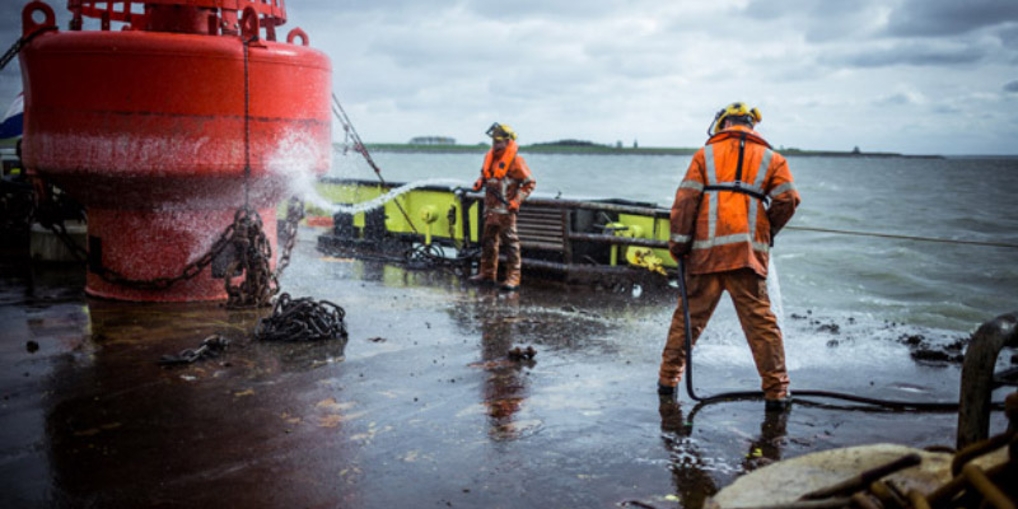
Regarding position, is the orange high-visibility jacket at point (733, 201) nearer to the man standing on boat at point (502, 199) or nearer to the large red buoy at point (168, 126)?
the large red buoy at point (168, 126)

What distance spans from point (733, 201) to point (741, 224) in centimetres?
16

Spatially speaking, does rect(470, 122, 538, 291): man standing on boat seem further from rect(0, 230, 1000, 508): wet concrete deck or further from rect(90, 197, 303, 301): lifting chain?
rect(90, 197, 303, 301): lifting chain

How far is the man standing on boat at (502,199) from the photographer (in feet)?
33.3

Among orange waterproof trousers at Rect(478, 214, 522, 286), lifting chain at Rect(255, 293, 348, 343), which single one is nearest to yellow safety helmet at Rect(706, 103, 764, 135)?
lifting chain at Rect(255, 293, 348, 343)

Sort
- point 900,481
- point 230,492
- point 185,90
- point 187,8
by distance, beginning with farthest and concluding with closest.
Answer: point 187,8
point 185,90
point 230,492
point 900,481

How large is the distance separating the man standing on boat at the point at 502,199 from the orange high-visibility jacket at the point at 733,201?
16.0 feet

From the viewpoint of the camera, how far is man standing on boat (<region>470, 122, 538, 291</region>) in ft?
33.3

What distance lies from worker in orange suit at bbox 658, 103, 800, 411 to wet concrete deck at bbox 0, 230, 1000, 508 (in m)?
0.48

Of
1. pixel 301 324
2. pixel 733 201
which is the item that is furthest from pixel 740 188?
pixel 301 324

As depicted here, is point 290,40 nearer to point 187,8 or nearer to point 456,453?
point 187,8

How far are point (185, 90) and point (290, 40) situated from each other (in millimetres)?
1784

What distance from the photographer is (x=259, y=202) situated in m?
8.55

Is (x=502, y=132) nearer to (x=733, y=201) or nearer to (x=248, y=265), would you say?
(x=248, y=265)

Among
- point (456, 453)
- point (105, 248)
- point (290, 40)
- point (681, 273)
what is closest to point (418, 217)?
point (290, 40)
